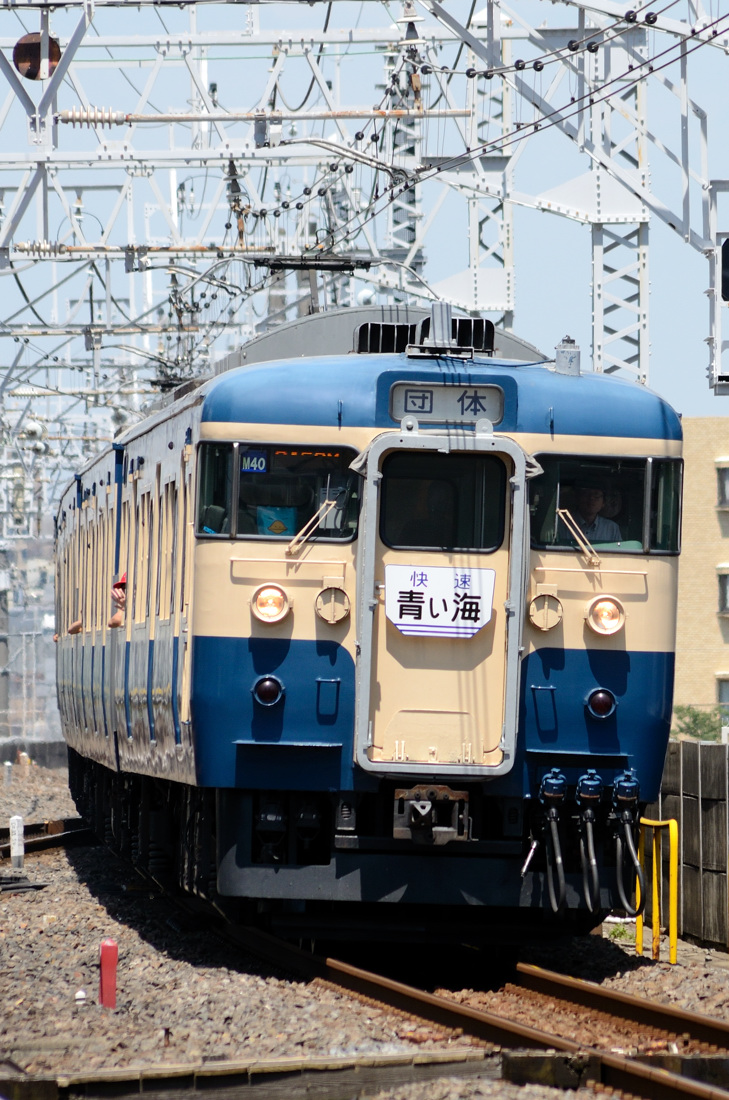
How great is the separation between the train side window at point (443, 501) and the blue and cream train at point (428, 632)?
0.04ft

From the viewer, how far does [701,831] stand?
11.5 meters

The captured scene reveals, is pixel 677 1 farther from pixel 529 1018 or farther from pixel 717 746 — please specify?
pixel 529 1018

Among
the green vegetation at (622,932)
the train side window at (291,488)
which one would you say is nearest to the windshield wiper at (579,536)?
the train side window at (291,488)

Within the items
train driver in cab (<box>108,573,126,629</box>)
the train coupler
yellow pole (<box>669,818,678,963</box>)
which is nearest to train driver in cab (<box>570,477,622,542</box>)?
the train coupler

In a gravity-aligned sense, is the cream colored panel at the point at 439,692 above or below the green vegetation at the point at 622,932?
above

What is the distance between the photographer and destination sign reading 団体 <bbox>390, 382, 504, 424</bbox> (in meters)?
9.58

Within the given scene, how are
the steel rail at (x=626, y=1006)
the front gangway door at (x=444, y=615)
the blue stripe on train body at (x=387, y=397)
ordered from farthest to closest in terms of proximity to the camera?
the blue stripe on train body at (x=387, y=397) → the front gangway door at (x=444, y=615) → the steel rail at (x=626, y=1006)

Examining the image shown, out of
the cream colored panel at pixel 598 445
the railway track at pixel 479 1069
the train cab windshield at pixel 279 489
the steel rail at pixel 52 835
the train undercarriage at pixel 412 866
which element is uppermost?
the cream colored panel at pixel 598 445

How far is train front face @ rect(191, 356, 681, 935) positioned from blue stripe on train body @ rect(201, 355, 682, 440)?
0.05ft

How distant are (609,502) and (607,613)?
1.90 ft

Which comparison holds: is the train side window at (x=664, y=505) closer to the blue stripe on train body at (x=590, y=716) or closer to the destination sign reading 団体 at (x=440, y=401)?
the blue stripe on train body at (x=590, y=716)

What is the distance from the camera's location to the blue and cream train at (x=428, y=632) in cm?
945

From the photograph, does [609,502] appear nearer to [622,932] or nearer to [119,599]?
[622,932]

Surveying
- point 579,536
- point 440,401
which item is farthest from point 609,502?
point 440,401
